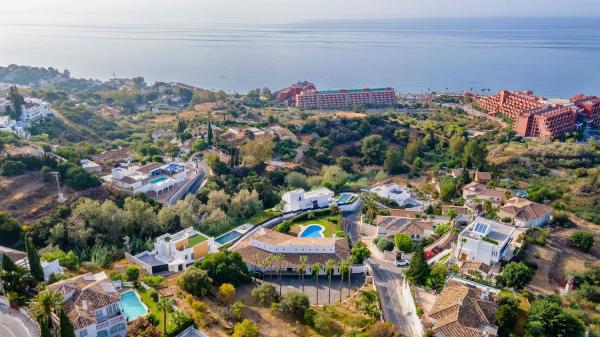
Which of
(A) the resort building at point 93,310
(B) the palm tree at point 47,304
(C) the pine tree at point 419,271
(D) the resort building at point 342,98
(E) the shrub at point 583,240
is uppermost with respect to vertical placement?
(B) the palm tree at point 47,304

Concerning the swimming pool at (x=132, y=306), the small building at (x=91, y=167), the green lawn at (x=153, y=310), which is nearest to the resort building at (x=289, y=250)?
the green lawn at (x=153, y=310)

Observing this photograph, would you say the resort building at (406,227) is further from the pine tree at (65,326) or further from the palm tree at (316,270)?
the pine tree at (65,326)

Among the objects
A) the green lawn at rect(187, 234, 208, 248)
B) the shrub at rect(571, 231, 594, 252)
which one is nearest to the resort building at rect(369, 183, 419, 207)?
the shrub at rect(571, 231, 594, 252)

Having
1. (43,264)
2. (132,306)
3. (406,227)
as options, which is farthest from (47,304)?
(406,227)

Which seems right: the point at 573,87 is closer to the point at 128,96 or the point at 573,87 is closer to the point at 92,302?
the point at 128,96

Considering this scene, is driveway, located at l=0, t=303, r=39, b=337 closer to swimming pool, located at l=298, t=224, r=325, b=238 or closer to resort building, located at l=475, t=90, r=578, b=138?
swimming pool, located at l=298, t=224, r=325, b=238

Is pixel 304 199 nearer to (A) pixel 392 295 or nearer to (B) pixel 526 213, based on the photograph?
(A) pixel 392 295

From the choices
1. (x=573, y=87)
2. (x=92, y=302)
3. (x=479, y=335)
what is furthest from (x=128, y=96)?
(x=573, y=87)
